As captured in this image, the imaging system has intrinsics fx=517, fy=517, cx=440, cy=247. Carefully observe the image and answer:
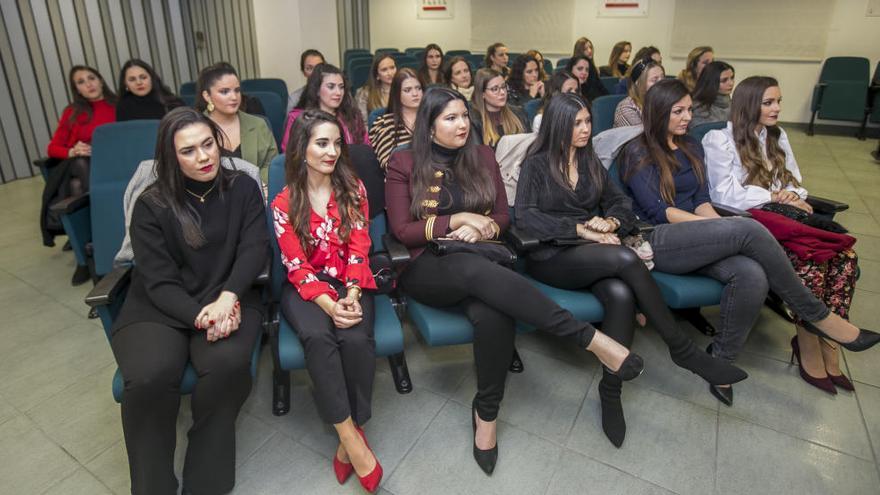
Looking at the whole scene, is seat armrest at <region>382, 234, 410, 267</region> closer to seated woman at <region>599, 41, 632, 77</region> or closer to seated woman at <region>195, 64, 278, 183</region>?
seated woman at <region>195, 64, 278, 183</region>

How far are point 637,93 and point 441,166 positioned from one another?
2102 mm

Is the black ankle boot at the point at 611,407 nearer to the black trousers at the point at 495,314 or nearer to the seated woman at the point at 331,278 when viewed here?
the black trousers at the point at 495,314

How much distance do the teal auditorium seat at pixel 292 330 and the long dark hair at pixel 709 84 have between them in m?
2.68

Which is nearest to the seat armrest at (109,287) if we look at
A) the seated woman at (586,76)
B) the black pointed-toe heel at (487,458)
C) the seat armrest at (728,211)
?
the black pointed-toe heel at (487,458)

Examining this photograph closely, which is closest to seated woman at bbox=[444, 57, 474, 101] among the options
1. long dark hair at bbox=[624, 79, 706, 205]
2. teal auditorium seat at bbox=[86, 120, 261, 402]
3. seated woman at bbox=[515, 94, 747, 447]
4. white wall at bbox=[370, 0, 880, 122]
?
long dark hair at bbox=[624, 79, 706, 205]

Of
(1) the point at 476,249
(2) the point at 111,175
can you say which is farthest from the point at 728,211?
(2) the point at 111,175

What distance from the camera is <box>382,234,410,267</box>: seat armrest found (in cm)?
192

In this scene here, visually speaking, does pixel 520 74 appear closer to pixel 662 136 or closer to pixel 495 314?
pixel 662 136

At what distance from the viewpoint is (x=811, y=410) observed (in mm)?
2090

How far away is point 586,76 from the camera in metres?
4.86

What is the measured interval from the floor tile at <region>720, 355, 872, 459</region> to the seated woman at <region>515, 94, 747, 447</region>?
23 centimetres

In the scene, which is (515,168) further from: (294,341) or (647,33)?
(647,33)

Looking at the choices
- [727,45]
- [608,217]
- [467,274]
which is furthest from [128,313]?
[727,45]

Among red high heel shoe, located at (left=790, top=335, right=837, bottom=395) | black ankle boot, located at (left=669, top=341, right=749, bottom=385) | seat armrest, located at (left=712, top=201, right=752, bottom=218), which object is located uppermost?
seat armrest, located at (left=712, top=201, right=752, bottom=218)
